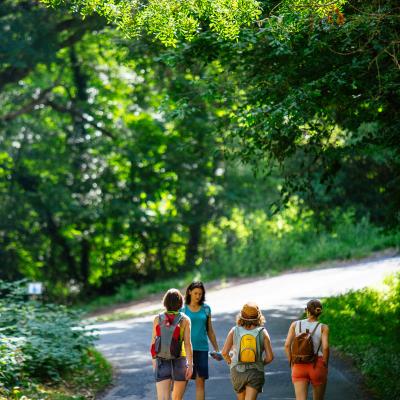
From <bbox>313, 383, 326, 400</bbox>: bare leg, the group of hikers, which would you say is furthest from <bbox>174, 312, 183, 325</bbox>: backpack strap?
<bbox>313, 383, 326, 400</bbox>: bare leg

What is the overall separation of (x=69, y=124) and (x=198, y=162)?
20.4ft

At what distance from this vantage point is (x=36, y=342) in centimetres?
1262

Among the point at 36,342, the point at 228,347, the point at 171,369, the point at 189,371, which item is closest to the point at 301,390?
the point at 228,347

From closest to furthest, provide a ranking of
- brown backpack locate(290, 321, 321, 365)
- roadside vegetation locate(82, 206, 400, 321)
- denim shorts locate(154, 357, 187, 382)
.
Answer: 1. brown backpack locate(290, 321, 321, 365)
2. denim shorts locate(154, 357, 187, 382)
3. roadside vegetation locate(82, 206, 400, 321)

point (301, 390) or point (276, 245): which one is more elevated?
point (276, 245)

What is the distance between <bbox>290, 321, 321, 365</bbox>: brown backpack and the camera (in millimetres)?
8758

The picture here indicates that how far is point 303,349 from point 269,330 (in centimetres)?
846

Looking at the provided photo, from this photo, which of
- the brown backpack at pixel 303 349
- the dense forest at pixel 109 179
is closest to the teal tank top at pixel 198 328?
the brown backpack at pixel 303 349

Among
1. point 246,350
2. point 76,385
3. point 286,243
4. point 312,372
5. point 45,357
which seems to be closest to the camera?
point 246,350

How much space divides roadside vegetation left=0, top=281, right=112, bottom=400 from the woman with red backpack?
254 cm

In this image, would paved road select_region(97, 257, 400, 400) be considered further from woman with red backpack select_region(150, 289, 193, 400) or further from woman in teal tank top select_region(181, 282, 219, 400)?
woman with red backpack select_region(150, 289, 193, 400)

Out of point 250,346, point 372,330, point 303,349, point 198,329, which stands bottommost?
point 372,330

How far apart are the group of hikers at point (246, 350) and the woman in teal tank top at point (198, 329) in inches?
12.7

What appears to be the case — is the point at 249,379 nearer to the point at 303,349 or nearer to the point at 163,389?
the point at 303,349
